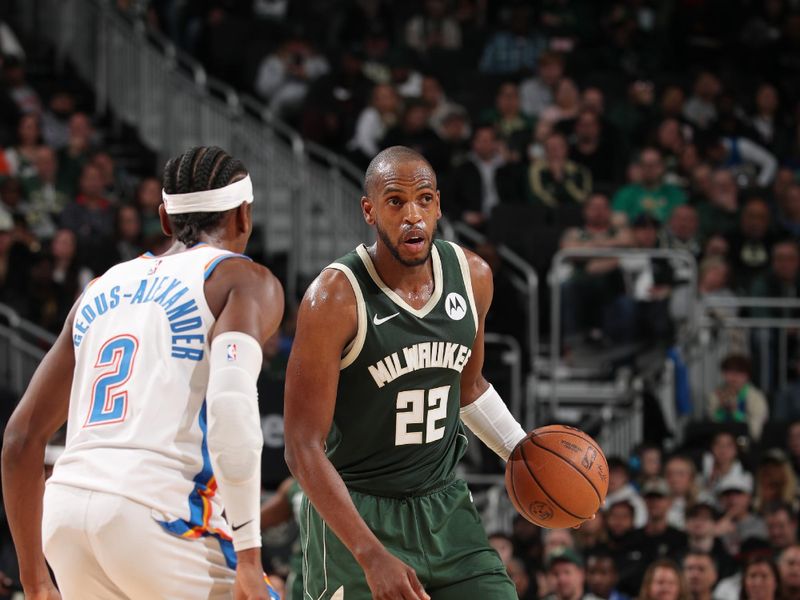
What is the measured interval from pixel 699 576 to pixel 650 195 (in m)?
4.89

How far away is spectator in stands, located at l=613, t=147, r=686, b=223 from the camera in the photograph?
12711 millimetres

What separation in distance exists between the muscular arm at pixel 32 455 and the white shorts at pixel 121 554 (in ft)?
0.64

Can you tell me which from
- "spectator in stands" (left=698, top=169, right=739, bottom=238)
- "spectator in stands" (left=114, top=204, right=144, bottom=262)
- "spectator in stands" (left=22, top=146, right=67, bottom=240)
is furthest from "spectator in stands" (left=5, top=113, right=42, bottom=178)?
"spectator in stands" (left=698, top=169, right=739, bottom=238)

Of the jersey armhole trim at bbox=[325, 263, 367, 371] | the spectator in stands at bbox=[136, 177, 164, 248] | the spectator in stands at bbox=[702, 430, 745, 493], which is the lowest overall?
the spectator in stands at bbox=[702, 430, 745, 493]

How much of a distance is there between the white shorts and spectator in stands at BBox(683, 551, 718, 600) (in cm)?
548

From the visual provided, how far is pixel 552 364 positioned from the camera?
10.7 m

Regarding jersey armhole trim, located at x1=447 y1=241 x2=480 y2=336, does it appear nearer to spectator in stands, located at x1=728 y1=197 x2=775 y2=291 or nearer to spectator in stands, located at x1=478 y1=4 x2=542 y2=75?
spectator in stands, located at x1=728 y1=197 x2=775 y2=291

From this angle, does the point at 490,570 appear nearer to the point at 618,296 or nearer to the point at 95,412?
the point at 95,412

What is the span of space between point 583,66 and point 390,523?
38.7 feet

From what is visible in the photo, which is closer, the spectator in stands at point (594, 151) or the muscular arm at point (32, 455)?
the muscular arm at point (32, 455)

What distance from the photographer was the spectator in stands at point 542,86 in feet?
47.4

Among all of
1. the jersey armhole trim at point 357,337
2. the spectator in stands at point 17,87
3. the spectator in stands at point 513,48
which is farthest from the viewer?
the spectator in stands at point 513,48

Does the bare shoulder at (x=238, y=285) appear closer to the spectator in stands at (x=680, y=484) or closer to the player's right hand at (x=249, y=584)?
the player's right hand at (x=249, y=584)

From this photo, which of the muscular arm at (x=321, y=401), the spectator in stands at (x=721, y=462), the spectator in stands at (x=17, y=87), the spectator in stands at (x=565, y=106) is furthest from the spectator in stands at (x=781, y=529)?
the spectator in stands at (x=17, y=87)
